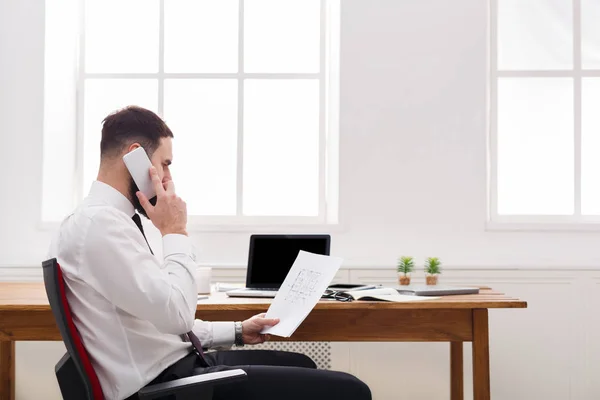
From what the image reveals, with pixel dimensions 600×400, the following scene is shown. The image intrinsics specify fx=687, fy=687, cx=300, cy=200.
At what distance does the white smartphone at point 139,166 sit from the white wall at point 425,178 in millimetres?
1855

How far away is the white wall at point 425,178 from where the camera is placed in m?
3.45

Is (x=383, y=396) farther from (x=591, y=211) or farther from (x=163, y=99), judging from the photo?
(x=163, y=99)

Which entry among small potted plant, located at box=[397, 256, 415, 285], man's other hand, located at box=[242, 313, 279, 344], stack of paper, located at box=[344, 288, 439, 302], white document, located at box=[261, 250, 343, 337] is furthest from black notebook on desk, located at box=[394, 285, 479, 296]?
man's other hand, located at box=[242, 313, 279, 344]

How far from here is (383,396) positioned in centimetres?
345

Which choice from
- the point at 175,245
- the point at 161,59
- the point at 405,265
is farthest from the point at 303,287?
the point at 161,59

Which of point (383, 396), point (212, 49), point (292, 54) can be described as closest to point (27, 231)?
point (212, 49)

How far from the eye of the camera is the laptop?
2611mm

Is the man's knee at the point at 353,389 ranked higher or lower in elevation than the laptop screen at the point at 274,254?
lower

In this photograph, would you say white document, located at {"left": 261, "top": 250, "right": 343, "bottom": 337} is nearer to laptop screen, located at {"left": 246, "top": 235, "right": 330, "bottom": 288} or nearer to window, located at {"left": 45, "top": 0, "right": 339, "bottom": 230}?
laptop screen, located at {"left": 246, "top": 235, "right": 330, "bottom": 288}

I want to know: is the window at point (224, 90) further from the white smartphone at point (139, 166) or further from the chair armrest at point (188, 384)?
the chair armrest at point (188, 384)

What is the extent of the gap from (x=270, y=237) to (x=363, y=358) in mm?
1112

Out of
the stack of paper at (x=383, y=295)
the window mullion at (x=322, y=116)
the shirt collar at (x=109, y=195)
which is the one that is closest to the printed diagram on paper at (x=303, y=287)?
the stack of paper at (x=383, y=295)

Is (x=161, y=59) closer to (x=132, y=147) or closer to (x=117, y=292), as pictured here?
(x=132, y=147)

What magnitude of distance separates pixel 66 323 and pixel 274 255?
50.6 inches
